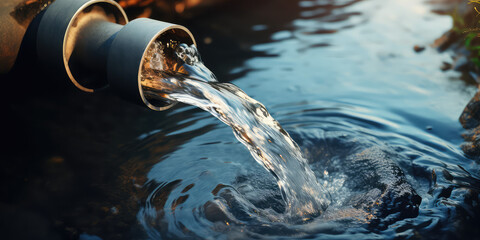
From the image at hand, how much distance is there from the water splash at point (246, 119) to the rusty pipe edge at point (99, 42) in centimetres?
15

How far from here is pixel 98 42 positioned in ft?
9.18

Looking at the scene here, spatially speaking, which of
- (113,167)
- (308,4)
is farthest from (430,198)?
(308,4)

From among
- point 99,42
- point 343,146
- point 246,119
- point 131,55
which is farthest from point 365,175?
point 99,42

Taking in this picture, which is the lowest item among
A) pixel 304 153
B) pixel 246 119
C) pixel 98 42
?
pixel 304 153

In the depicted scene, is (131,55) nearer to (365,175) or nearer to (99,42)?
(99,42)

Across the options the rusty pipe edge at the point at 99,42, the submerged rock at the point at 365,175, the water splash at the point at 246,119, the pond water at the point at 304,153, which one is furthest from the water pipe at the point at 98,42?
the submerged rock at the point at 365,175

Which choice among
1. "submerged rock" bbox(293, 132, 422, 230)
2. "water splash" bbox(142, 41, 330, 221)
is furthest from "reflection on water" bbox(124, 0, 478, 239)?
"water splash" bbox(142, 41, 330, 221)

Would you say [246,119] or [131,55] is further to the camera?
[246,119]

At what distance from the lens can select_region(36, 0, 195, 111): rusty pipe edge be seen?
2.53 meters

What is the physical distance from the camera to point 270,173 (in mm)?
2850

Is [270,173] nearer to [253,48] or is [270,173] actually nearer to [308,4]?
[253,48]

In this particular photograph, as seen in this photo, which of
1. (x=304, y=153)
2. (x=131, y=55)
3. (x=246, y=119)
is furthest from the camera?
(x=304, y=153)

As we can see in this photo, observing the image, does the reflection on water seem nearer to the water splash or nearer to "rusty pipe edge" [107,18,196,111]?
the water splash

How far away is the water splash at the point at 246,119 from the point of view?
2.66 metres
